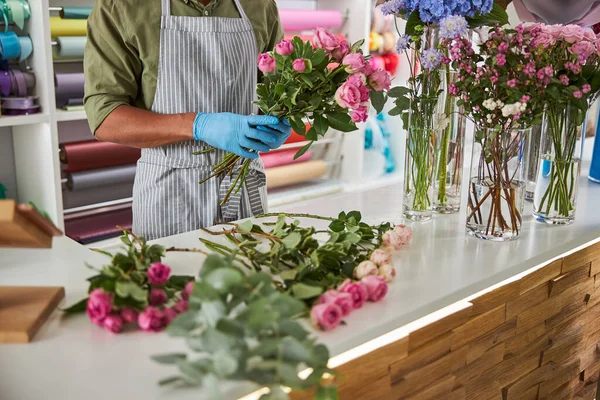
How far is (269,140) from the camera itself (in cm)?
180

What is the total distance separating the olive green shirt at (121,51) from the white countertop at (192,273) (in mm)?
602

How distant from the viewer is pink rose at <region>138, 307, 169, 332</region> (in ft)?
3.29

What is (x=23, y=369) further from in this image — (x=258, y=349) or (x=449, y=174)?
(x=449, y=174)

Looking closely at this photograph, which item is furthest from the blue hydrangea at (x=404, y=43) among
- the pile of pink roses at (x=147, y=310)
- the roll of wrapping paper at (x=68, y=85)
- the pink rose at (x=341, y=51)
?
the roll of wrapping paper at (x=68, y=85)

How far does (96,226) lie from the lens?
3123mm

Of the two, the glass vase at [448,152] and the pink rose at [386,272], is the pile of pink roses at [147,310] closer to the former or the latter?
the pink rose at [386,272]

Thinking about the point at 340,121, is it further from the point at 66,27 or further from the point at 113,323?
the point at 66,27

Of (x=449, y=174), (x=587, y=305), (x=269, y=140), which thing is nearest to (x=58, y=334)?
(x=269, y=140)

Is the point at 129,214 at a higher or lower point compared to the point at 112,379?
lower

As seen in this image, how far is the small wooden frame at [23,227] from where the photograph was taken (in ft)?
2.89

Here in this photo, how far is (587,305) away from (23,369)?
144cm

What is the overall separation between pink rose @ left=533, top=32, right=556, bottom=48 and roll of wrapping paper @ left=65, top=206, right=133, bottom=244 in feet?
6.93

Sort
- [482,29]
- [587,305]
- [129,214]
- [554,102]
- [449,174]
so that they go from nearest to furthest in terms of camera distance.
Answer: [554,102], [482,29], [449,174], [587,305], [129,214]

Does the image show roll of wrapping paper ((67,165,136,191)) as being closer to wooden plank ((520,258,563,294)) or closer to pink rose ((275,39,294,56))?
pink rose ((275,39,294,56))
